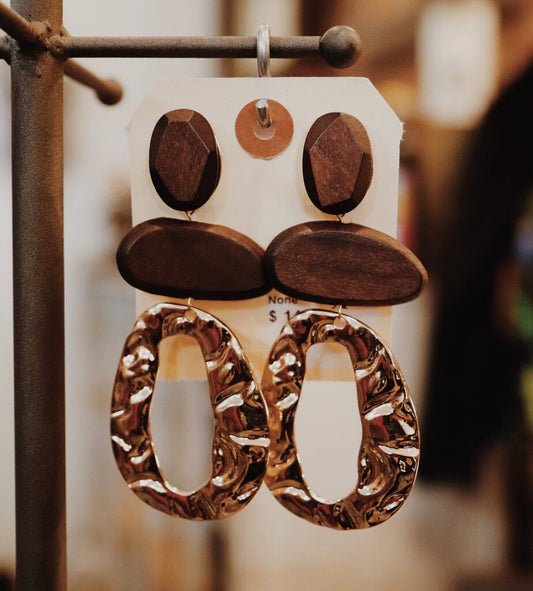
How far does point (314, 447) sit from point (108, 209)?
0.34 metres

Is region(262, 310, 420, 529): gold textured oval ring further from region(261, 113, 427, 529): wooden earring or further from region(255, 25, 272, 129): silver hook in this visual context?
region(255, 25, 272, 129): silver hook

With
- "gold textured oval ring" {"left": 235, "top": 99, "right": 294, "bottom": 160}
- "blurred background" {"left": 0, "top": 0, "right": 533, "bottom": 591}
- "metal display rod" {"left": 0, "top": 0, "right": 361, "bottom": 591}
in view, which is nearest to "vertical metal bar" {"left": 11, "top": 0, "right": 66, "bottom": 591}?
"metal display rod" {"left": 0, "top": 0, "right": 361, "bottom": 591}

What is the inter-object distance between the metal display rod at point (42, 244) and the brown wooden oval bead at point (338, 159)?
0.15ft

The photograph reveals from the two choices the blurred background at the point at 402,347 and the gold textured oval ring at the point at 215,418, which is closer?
the gold textured oval ring at the point at 215,418

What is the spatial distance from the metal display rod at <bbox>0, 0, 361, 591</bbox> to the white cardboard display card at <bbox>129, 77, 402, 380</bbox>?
0.02 m

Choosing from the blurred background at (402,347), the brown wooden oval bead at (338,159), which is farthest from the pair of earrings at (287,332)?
the blurred background at (402,347)

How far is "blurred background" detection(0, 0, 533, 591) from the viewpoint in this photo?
608 mm

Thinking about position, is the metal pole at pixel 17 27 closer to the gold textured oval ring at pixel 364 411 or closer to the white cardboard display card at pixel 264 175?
the white cardboard display card at pixel 264 175

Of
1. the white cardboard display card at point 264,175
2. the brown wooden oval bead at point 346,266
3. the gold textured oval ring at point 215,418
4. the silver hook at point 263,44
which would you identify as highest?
the silver hook at point 263,44

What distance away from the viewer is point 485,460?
0.69 m

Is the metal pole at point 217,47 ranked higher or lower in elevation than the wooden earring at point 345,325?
higher

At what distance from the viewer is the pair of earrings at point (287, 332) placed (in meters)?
0.35

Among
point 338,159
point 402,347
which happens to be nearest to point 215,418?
point 338,159

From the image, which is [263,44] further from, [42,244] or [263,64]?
[42,244]
